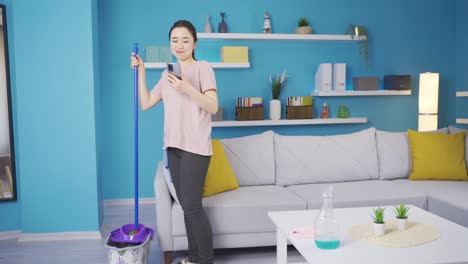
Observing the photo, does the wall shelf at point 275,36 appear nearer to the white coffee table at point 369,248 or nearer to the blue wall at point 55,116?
the blue wall at point 55,116

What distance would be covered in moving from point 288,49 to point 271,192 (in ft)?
6.36

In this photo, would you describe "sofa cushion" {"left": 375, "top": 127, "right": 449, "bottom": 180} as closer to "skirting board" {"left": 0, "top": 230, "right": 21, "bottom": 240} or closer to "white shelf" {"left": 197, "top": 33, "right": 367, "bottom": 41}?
"white shelf" {"left": 197, "top": 33, "right": 367, "bottom": 41}

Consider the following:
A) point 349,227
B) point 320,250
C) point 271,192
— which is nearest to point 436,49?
point 271,192

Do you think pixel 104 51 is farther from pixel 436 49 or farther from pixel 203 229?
pixel 436 49

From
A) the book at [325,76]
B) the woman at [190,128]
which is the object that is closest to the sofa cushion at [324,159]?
the book at [325,76]

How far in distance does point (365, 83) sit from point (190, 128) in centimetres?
264

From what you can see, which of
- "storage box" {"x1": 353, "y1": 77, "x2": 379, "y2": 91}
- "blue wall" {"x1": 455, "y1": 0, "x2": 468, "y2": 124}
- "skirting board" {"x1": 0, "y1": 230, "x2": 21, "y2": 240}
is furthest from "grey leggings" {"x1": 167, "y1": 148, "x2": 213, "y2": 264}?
"blue wall" {"x1": 455, "y1": 0, "x2": 468, "y2": 124}

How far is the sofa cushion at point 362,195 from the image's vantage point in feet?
9.03

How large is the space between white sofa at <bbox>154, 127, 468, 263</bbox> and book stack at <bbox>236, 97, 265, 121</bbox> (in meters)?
0.87

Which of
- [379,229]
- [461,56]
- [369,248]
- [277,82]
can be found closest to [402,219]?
[379,229]

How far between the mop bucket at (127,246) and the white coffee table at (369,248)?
74 cm

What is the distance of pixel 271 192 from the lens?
287cm

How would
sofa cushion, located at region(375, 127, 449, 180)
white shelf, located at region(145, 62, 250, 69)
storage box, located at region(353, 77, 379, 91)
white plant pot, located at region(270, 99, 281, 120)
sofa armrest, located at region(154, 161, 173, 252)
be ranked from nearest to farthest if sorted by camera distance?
1. sofa armrest, located at region(154, 161, 173, 252)
2. sofa cushion, located at region(375, 127, 449, 180)
3. white shelf, located at region(145, 62, 250, 69)
4. white plant pot, located at region(270, 99, 281, 120)
5. storage box, located at region(353, 77, 379, 91)

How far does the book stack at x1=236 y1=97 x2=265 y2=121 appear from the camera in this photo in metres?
4.07
